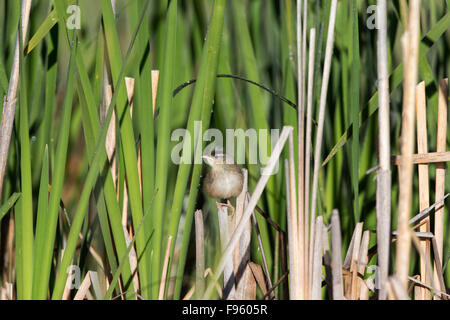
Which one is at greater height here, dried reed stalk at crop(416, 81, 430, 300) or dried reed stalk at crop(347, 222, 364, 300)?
dried reed stalk at crop(416, 81, 430, 300)

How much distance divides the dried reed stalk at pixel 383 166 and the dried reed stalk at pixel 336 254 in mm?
59

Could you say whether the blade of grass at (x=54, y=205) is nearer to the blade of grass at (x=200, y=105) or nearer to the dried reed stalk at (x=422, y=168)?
the blade of grass at (x=200, y=105)

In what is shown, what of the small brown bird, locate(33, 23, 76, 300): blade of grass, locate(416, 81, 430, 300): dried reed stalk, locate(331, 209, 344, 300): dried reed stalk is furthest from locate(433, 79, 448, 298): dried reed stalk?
locate(33, 23, 76, 300): blade of grass

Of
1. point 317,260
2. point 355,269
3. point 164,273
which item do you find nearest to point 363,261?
point 355,269

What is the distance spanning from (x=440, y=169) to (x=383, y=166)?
29cm

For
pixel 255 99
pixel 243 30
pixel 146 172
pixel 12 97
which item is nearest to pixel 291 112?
pixel 255 99

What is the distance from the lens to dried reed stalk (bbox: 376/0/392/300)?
2.34ft

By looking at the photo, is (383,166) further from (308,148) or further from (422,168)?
(422,168)

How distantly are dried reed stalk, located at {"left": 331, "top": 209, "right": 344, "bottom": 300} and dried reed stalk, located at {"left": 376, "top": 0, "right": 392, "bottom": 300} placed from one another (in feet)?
0.19

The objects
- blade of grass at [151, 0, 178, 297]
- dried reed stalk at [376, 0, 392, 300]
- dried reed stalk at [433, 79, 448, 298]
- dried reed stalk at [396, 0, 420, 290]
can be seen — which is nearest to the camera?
dried reed stalk at [396, 0, 420, 290]

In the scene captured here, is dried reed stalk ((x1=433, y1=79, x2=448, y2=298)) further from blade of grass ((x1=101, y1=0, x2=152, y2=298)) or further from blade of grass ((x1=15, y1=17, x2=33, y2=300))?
blade of grass ((x1=15, y1=17, x2=33, y2=300))

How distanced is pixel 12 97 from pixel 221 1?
389mm

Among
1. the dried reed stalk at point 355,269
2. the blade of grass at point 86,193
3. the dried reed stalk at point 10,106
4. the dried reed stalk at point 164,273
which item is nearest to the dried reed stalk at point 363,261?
the dried reed stalk at point 355,269

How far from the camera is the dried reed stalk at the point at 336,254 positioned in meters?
0.72
